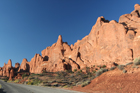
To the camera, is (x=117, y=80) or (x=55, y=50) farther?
(x=55, y=50)

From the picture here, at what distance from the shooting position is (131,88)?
10.3 meters

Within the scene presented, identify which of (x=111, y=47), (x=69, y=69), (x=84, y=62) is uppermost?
(x=111, y=47)

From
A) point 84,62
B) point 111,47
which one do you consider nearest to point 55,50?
point 84,62

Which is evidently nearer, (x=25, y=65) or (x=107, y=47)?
(x=107, y=47)

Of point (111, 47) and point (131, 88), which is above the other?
point (111, 47)

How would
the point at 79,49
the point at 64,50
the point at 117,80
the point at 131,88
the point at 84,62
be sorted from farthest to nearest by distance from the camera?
the point at 64,50, the point at 79,49, the point at 84,62, the point at 117,80, the point at 131,88

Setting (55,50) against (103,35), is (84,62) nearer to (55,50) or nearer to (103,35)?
(103,35)

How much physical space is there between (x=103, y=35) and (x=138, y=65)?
1529 inches

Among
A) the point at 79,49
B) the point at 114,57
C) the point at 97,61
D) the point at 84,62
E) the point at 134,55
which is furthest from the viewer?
the point at 79,49

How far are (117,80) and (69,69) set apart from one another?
4916cm

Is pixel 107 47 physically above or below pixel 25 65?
above

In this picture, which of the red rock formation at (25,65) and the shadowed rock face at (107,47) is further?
the red rock formation at (25,65)

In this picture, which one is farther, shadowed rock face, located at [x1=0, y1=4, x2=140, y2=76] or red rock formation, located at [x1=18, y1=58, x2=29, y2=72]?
red rock formation, located at [x1=18, y1=58, x2=29, y2=72]

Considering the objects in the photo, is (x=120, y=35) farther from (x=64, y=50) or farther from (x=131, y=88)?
(x=64, y=50)
